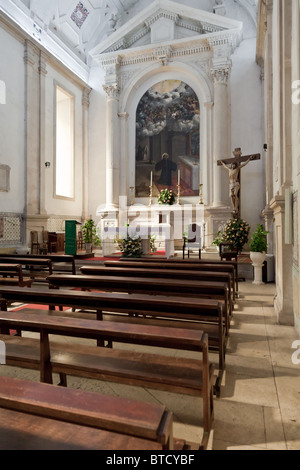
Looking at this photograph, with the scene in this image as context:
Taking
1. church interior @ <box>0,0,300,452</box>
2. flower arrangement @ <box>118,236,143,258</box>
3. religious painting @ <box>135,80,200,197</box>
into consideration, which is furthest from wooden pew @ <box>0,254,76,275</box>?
religious painting @ <box>135,80,200,197</box>

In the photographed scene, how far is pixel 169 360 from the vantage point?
2051 millimetres

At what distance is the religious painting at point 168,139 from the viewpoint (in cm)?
1208

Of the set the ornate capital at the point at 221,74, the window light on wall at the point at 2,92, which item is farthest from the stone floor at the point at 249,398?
the ornate capital at the point at 221,74

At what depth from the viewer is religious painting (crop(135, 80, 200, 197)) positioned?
39.6 ft

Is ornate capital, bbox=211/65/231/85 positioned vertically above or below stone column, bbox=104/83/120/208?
above

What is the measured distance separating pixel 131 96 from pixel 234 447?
42.9 feet

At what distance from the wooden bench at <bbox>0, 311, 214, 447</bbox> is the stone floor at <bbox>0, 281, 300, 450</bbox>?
0.15 meters

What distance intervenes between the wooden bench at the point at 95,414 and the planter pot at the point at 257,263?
623 centimetres

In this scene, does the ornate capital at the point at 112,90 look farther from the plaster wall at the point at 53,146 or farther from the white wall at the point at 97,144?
the plaster wall at the point at 53,146

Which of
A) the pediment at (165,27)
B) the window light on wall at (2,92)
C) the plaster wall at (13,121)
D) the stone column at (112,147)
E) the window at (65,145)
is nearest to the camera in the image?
the window light on wall at (2,92)

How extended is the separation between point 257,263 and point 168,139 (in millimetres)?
7112

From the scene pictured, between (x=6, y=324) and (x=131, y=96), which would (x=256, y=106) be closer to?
(x=131, y=96)

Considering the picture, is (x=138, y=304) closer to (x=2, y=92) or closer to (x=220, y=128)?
(x=2, y=92)

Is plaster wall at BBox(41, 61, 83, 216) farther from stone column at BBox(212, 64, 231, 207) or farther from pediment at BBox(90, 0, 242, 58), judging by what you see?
stone column at BBox(212, 64, 231, 207)
